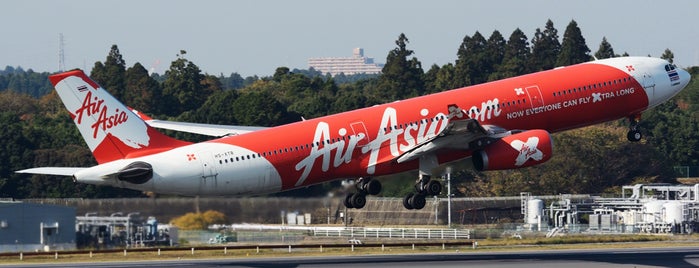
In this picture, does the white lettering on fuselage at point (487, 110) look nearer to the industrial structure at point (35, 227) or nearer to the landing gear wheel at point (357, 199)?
the landing gear wheel at point (357, 199)

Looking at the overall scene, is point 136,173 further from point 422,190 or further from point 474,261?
point 474,261

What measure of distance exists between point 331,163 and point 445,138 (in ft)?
19.1

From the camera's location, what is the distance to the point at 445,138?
70188 millimetres

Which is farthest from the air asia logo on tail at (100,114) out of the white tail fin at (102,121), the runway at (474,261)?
the runway at (474,261)

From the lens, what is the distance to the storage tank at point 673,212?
107688mm

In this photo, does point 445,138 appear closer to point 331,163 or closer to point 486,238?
point 331,163

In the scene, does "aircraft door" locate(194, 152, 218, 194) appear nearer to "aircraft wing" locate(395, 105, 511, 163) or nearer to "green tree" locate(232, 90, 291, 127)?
"aircraft wing" locate(395, 105, 511, 163)

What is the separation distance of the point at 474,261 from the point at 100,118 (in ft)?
70.9

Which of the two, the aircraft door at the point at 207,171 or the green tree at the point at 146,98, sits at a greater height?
the green tree at the point at 146,98

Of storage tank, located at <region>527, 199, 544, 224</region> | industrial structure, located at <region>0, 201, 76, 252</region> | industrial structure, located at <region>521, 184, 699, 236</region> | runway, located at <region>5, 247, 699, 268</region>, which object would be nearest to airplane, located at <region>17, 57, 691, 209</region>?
runway, located at <region>5, 247, 699, 268</region>

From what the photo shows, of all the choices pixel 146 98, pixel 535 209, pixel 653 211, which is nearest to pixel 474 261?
pixel 535 209

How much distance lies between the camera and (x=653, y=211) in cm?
11025

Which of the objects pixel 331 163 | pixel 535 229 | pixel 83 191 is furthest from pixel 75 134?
pixel 331 163

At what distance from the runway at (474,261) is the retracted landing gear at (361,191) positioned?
3144 millimetres
